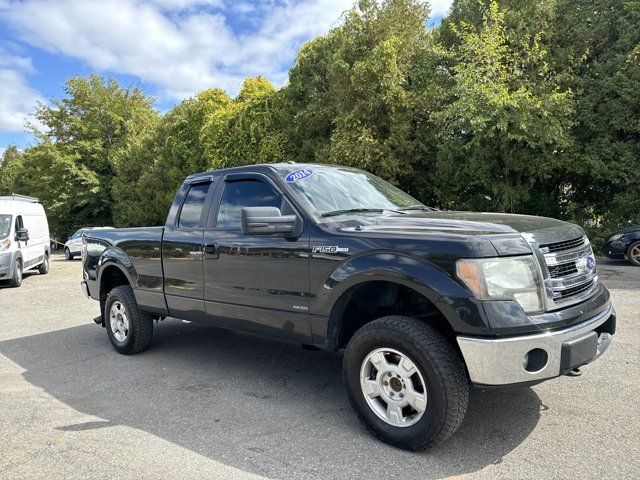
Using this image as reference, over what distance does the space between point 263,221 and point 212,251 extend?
112cm

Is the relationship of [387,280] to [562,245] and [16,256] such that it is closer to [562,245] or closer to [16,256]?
[562,245]

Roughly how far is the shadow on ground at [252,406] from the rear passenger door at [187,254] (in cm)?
72

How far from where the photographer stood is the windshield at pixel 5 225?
12.7 metres

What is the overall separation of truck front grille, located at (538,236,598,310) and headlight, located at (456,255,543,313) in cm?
11

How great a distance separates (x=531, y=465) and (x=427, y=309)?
1169 mm

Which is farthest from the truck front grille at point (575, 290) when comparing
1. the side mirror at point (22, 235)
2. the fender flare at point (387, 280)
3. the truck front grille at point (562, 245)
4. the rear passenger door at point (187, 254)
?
the side mirror at point (22, 235)

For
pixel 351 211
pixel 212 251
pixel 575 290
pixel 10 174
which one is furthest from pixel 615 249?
pixel 10 174

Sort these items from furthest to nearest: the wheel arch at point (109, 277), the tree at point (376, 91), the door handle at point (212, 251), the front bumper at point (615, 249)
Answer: the tree at point (376, 91)
the front bumper at point (615, 249)
the wheel arch at point (109, 277)
the door handle at point (212, 251)

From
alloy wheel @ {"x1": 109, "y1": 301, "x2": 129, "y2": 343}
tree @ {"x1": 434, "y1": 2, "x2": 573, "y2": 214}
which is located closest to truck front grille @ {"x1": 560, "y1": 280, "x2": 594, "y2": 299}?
alloy wheel @ {"x1": 109, "y1": 301, "x2": 129, "y2": 343}

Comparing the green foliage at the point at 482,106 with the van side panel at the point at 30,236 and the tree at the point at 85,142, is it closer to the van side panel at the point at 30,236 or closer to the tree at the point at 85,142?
the van side panel at the point at 30,236

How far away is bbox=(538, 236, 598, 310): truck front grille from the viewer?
10.1 feet

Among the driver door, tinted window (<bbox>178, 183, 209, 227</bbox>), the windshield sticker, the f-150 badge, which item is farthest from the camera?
tinted window (<bbox>178, 183, 209, 227</bbox>)

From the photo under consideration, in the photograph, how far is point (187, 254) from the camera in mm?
4781

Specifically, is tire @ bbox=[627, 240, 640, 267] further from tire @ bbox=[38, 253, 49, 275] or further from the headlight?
tire @ bbox=[38, 253, 49, 275]
